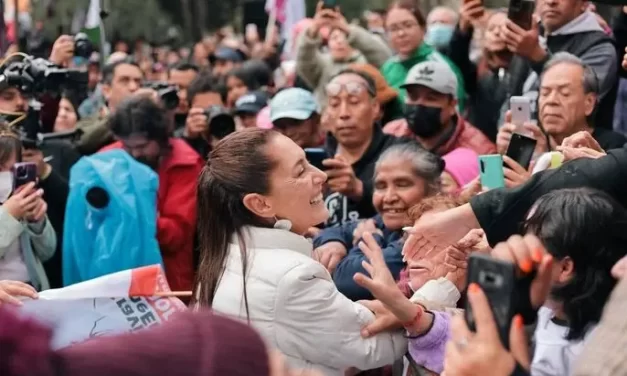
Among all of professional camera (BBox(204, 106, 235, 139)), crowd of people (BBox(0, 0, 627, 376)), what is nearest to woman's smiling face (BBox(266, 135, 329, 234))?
crowd of people (BBox(0, 0, 627, 376))

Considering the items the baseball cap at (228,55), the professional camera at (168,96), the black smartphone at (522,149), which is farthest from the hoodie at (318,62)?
the black smartphone at (522,149)

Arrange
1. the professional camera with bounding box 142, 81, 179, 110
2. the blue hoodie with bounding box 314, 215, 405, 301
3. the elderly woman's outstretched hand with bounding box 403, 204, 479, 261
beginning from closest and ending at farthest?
the elderly woman's outstretched hand with bounding box 403, 204, 479, 261 → the blue hoodie with bounding box 314, 215, 405, 301 → the professional camera with bounding box 142, 81, 179, 110

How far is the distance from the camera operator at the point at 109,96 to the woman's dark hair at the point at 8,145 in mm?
1392

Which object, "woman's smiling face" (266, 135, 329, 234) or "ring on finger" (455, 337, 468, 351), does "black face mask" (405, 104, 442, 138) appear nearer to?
"woman's smiling face" (266, 135, 329, 234)

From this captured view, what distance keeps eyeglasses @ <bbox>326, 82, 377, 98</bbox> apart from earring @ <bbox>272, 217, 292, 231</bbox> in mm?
2875

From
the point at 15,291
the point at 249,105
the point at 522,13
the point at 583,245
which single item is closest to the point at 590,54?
the point at 522,13

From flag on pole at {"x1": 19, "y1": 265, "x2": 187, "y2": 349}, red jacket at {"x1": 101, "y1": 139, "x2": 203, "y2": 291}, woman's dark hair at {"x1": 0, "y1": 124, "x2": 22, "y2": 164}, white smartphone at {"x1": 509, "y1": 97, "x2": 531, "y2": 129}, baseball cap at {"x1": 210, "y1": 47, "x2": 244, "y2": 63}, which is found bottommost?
baseball cap at {"x1": 210, "y1": 47, "x2": 244, "y2": 63}

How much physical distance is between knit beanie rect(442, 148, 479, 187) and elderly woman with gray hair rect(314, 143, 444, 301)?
36 cm

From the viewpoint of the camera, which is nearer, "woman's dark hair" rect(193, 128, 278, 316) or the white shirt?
"woman's dark hair" rect(193, 128, 278, 316)

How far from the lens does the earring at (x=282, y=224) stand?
3.81 meters

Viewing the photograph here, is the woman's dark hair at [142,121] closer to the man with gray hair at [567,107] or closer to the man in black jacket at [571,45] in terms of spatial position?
the man in black jacket at [571,45]

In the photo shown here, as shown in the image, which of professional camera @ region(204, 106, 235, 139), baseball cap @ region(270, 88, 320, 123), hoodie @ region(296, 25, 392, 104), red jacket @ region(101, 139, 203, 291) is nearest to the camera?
red jacket @ region(101, 139, 203, 291)

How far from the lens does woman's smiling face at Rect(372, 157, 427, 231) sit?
516 cm

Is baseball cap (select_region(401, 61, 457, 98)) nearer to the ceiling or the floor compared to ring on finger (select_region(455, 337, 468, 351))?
nearer to the floor
